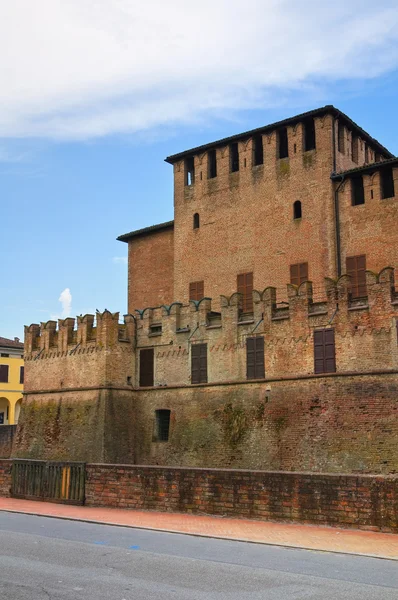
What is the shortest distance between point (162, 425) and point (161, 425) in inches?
2.2

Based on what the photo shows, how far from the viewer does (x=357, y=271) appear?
96.4 feet

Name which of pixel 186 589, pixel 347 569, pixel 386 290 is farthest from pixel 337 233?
pixel 186 589

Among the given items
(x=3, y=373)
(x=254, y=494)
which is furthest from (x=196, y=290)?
(x=3, y=373)

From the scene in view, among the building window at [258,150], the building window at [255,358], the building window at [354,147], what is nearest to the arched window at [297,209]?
the building window at [258,150]

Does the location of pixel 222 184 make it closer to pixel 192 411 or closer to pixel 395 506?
pixel 192 411

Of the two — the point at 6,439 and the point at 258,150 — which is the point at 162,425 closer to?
the point at 6,439

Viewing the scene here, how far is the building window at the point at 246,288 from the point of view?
106 feet

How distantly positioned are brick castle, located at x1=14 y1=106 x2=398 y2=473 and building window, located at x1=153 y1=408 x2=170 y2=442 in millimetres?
54

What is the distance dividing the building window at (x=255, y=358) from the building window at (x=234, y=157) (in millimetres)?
10642

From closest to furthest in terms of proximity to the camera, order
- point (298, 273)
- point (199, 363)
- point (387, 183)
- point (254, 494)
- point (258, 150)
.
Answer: point (254, 494) < point (387, 183) < point (199, 363) < point (298, 273) < point (258, 150)

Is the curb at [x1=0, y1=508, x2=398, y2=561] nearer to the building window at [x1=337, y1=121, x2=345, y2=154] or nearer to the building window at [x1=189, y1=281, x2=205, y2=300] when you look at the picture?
the building window at [x1=189, y1=281, x2=205, y2=300]

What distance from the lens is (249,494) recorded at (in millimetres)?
16266

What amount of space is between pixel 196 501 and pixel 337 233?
54.7 ft

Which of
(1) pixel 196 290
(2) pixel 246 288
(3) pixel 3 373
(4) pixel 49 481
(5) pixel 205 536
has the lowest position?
(5) pixel 205 536
